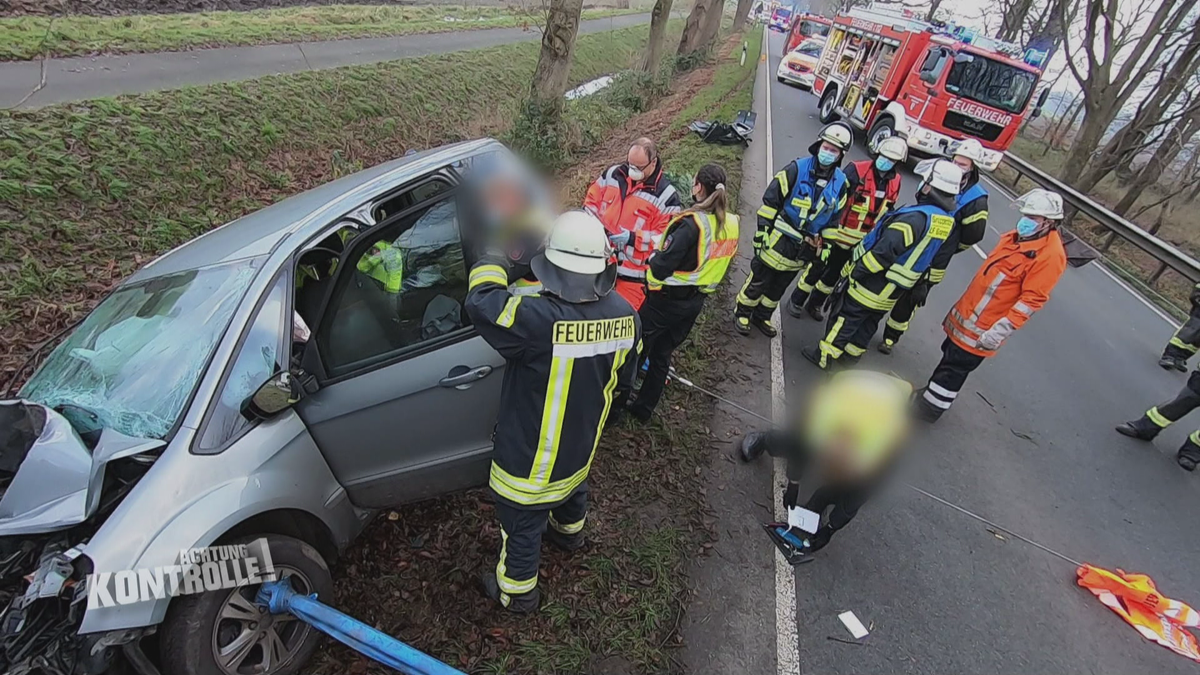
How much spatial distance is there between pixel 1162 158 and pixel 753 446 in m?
16.2

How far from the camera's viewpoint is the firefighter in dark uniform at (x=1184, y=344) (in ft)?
19.9

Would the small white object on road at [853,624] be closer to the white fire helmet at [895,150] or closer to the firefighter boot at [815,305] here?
the firefighter boot at [815,305]

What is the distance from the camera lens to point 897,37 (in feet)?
40.2

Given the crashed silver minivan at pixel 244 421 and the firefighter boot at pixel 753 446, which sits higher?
the crashed silver minivan at pixel 244 421

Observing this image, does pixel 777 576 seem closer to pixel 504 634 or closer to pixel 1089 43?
pixel 504 634

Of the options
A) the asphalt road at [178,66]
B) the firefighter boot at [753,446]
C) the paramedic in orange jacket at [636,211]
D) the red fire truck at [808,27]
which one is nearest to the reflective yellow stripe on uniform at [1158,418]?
the firefighter boot at [753,446]

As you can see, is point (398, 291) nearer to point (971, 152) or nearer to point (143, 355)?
point (143, 355)

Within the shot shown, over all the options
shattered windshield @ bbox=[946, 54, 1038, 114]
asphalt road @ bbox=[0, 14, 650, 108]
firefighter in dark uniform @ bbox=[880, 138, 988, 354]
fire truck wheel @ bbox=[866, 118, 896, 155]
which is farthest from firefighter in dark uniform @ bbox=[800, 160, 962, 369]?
asphalt road @ bbox=[0, 14, 650, 108]

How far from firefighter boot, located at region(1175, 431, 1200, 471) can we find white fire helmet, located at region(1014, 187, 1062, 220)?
7.90 ft

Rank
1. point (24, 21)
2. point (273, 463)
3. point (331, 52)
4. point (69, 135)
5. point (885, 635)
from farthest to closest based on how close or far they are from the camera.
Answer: point (331, 52)
point (24, 21)
point (69, 135)
point (885, 635)
point (273, 463)

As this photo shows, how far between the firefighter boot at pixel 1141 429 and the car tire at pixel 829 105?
1205 cm

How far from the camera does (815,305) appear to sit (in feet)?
19.7

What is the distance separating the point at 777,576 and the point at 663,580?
0.69 metres

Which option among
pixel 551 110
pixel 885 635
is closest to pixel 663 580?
pixel 885 635
